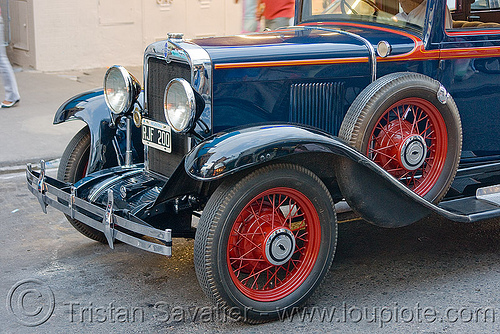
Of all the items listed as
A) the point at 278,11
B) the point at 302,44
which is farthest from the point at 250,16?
the point at 302,44

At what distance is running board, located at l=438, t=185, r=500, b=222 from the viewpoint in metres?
3.99

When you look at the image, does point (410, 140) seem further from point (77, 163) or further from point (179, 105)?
point (77, 163)

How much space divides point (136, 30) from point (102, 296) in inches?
290

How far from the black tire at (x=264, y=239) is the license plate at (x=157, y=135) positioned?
69 centimetres

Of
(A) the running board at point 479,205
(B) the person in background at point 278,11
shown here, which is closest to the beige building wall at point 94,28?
(B) the person in background at point 278,11

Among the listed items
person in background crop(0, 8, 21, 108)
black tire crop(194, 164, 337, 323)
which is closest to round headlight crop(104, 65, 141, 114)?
black tire crop(194, 164, 337, 323)

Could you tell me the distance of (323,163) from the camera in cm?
375

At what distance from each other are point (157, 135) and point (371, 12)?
62.7 inches

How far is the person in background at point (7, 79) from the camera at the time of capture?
25.7 feet

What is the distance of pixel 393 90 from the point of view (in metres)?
3.78

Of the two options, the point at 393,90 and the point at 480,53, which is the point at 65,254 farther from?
the point at 480,53

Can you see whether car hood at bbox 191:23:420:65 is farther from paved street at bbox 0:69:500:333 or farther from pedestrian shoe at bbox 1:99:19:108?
pedestrian shoe at bbox 1:99:19:108

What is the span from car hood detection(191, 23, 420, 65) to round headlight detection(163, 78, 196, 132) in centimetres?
25

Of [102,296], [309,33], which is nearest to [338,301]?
[102,296]
